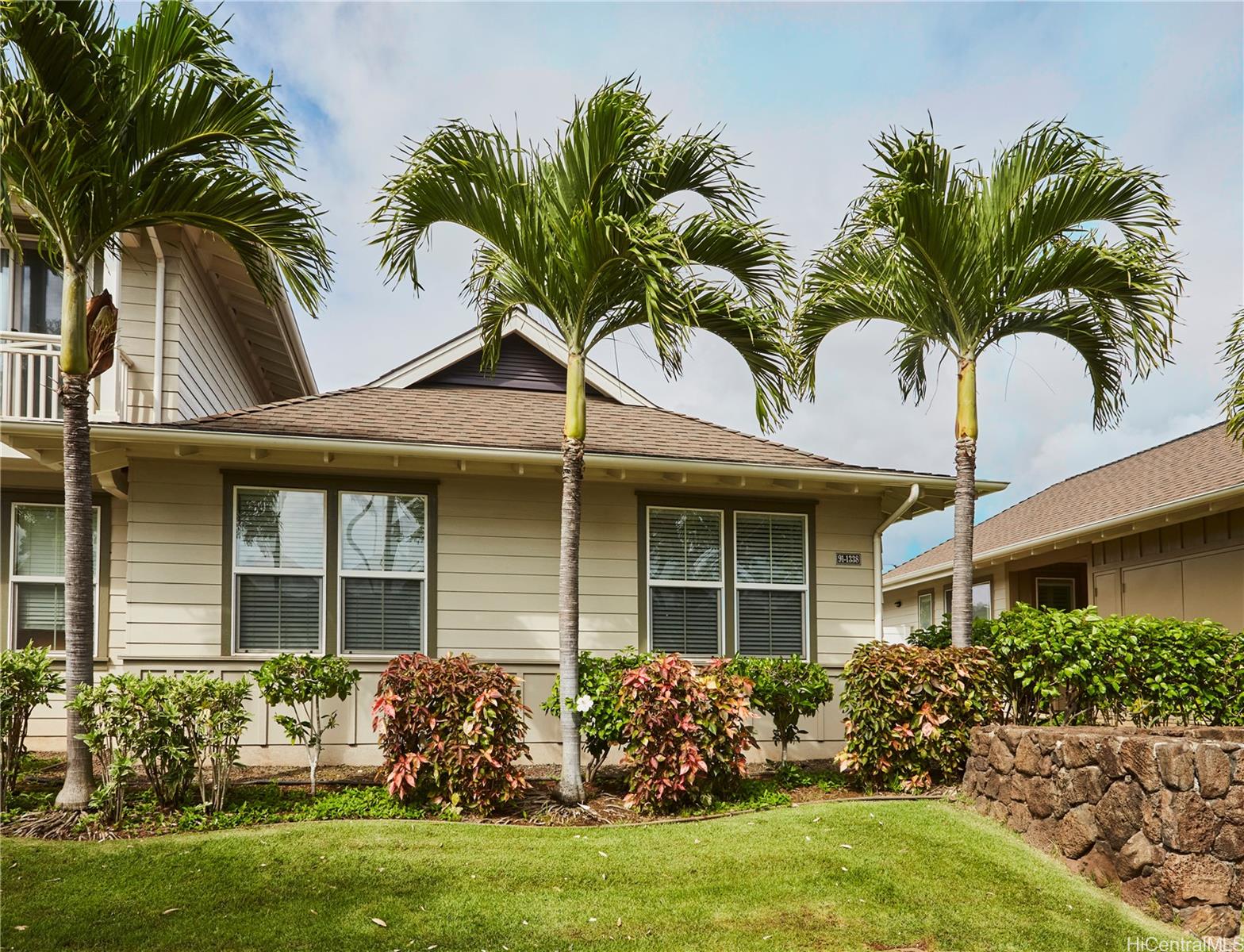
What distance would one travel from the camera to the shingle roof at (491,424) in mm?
9281

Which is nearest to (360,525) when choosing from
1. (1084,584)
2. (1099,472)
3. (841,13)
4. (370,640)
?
(370,640)

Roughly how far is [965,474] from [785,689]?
8.83ft

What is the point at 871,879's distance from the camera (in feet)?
19.6

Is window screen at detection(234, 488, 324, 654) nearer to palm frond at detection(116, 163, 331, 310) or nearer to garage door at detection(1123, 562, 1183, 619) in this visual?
palm frond at detection(116, 163, 331, 310)

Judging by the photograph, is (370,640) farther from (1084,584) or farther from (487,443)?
(1084,584)

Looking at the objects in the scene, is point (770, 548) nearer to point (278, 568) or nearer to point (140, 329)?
point (278, 568)

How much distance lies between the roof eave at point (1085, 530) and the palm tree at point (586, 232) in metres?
6.28

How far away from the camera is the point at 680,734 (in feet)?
24.8

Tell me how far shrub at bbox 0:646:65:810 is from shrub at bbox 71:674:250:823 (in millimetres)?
705

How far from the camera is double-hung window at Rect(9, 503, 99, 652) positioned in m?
9.80

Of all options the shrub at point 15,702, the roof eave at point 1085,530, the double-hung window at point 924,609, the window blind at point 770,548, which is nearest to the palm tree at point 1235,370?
the roof eave at point 1085,530

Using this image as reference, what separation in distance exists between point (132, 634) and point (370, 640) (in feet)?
7.02

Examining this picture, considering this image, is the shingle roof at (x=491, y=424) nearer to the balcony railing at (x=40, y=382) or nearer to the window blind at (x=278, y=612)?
the balcony railing at (x=40, y=382)

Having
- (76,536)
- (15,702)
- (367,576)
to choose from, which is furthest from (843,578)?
(15,702)
